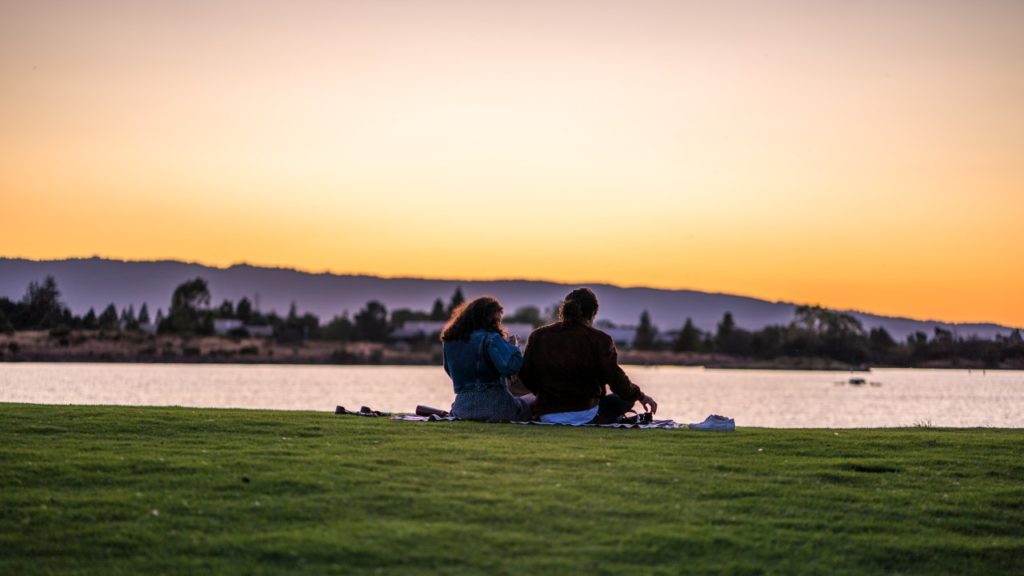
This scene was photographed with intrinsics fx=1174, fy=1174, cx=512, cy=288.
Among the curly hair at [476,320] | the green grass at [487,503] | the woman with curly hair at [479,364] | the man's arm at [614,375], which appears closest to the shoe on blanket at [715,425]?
the man's arm at [614,375]

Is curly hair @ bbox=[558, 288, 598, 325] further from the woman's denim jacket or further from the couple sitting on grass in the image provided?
the woman's denim jacket

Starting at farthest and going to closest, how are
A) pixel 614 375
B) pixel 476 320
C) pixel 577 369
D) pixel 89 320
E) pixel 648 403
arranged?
pixel 89 320 < pixel 476 320 < pixel 577 369 < pixel 614 375 < pixel 648 403

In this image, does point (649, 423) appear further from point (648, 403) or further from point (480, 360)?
point (480, 360)

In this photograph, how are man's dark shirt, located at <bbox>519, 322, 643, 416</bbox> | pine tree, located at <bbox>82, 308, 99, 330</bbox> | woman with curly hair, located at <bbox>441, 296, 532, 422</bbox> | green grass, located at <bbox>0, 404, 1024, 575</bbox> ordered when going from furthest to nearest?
pine tree, located at <bbox>82, 308, 99, 330</bbox>
woman with curly hair, located at <bbox>441, 296, 532, 422</bbox>
man's dark shirt, located at <bbox>519, 322, 643, 416</bbox>
green grass, located at <bbox>0, 404, 1024, 575</bbox>

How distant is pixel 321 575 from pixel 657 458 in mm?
Result: 4902

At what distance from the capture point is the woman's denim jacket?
52.4 ft

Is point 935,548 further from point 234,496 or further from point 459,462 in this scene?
point 234,496

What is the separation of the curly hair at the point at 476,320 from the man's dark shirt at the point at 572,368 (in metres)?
0.57

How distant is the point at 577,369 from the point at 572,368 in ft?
0.23

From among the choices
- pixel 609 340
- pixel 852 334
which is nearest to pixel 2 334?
pixel 852 334

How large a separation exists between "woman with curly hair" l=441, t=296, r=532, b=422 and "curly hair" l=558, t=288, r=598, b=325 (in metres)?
0.83

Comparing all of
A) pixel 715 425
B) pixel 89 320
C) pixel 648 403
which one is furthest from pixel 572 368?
pixel 89 320

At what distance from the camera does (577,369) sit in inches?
636

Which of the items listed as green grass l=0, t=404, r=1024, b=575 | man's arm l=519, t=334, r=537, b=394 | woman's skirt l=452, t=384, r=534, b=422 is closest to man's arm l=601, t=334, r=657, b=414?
man's arm l=519, t=334, r=537, b=394
